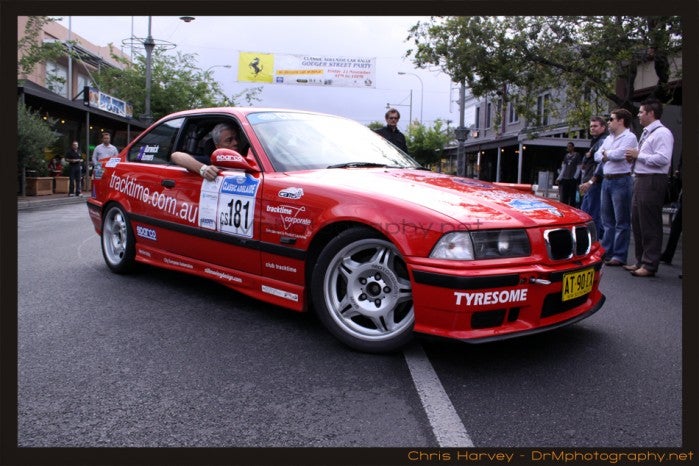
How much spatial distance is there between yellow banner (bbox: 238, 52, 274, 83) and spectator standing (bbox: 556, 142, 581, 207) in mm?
27506

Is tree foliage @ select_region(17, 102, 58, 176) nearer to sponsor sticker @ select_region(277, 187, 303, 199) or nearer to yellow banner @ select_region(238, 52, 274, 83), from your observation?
sponsor sticker @ select_region(277, 187, 303, 199)

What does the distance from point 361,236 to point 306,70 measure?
1429 inches

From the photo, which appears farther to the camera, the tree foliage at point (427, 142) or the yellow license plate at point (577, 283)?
the tree foliage at point (427, 142)

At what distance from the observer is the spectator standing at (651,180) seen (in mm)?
5789

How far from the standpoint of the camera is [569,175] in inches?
505

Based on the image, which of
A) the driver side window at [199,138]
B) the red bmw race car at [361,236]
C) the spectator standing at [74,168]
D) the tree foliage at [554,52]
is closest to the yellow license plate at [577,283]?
the red bmw race car at [361,236]

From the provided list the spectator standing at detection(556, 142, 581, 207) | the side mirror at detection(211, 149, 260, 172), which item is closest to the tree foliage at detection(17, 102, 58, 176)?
the side mirror at detection(211, 149, 260, 172)

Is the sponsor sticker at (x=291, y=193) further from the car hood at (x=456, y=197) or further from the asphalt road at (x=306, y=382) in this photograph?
the asphalt road at (x=306, y=382)

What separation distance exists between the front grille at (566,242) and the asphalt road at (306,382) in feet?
1.85

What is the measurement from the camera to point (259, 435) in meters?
2.22

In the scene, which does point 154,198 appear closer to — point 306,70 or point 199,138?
point 199,138

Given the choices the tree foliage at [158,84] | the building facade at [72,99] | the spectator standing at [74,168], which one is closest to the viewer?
the spectator standing at [74,168]

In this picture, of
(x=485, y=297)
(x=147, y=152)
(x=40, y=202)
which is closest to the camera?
(x=485, y=297)

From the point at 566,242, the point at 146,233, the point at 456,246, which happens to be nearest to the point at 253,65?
the point at 146,233
